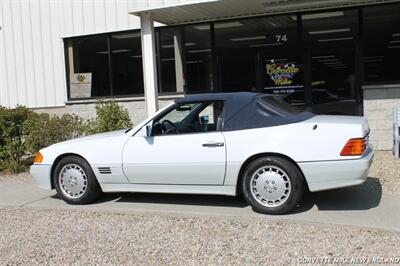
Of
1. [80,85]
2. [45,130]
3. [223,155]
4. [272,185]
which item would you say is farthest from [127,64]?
[272,185]

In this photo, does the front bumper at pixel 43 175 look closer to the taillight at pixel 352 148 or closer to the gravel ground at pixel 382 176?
the gravel ground at pixel 382 176

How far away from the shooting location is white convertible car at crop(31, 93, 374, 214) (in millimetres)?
5598

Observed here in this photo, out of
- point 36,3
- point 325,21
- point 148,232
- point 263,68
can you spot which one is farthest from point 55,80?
point 148,232

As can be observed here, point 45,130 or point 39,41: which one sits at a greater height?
point 39,41

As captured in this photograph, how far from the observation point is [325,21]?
35.4 feet

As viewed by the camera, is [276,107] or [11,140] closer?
[276,107]

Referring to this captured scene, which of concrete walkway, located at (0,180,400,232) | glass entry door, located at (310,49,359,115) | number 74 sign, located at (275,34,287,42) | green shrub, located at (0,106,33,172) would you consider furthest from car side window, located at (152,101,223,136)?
number 74 sign, located at (275,34,287,42)

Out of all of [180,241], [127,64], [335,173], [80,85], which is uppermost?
[127,64]

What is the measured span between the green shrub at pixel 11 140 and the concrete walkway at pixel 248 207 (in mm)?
2489

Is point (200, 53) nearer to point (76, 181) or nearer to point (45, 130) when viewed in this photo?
point (45, 130)

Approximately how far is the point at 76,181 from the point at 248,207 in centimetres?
238

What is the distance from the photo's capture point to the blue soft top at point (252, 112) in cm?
593

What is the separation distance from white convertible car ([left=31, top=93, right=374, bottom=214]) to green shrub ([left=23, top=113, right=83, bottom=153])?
3.26m

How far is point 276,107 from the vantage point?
20.3ft
